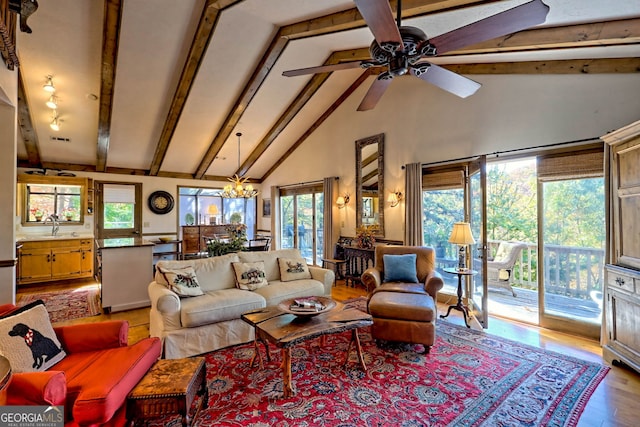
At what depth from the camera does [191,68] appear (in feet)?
15.1

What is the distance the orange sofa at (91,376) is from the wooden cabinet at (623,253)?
394 centimetres

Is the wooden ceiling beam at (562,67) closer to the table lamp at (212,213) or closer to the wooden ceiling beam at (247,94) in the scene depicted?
the wooden ceiling beam at (247,94)

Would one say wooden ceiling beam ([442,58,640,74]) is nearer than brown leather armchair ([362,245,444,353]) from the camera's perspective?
No

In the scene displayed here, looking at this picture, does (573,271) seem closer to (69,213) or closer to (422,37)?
(422,37)

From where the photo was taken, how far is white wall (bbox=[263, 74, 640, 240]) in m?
3.37

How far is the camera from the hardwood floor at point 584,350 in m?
2.14

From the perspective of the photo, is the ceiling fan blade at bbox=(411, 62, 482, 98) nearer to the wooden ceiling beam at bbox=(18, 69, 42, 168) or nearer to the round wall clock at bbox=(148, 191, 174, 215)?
the wooden ceiling beam at bbox=(18, 69, 42, 168)

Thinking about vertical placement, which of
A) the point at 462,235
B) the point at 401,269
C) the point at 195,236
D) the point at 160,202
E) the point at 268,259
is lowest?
the point at 401,269

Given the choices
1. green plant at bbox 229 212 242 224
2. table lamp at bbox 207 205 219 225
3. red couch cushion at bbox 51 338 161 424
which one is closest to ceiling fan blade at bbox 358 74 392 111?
red couch cushion at bbox 51 338 161 424

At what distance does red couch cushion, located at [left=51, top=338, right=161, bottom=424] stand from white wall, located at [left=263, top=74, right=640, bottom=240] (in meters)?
4.49

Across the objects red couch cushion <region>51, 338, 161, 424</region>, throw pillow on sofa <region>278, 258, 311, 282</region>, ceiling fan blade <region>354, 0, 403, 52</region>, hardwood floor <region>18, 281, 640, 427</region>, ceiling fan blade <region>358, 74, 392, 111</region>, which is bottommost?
hardwood floor <region>18, 281, 640, 427</region>

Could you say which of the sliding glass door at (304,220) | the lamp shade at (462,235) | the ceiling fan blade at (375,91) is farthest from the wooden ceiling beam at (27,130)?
the lamp shade at (462,235)

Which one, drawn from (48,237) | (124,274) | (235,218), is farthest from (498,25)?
(48,237)

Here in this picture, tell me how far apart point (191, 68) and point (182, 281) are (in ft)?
10.7
